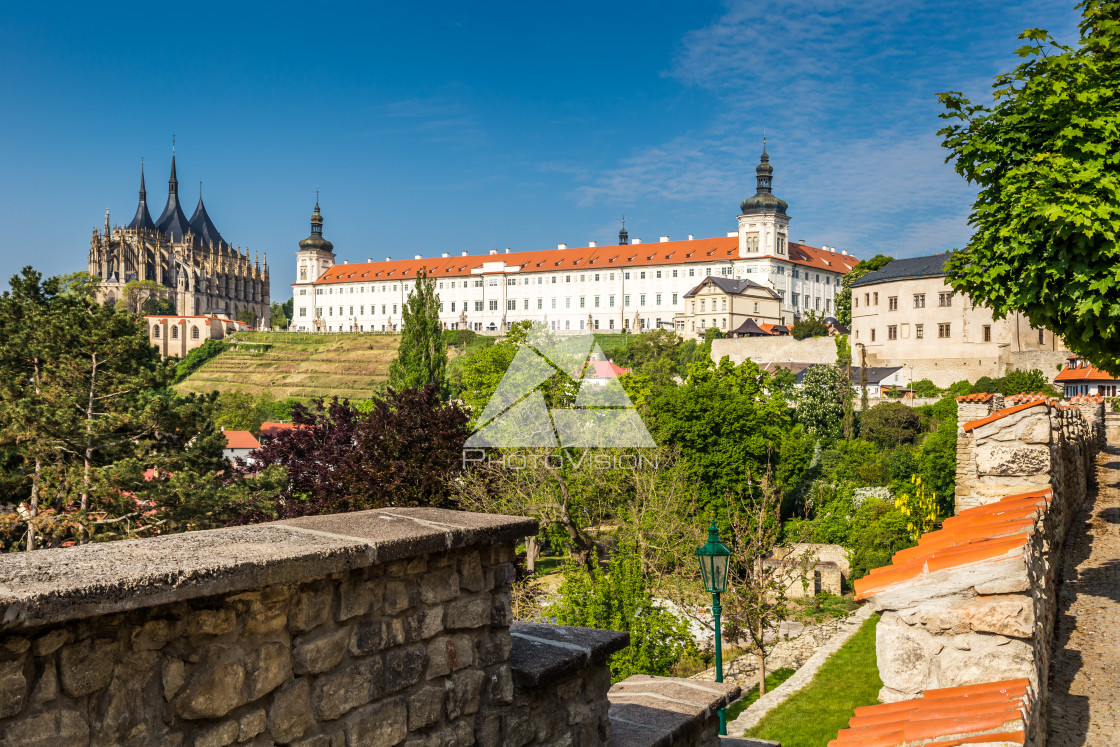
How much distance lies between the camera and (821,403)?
149 ft

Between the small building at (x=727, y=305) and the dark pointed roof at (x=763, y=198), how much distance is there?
420 inches

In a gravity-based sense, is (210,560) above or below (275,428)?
above

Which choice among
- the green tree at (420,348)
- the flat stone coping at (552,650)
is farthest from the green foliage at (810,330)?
the flat stone coping at (552,650)

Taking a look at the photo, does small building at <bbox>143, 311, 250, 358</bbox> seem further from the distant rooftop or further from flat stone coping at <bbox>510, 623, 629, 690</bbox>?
flat stone coping at <bbox>510, 623, 629, 690</bbox>

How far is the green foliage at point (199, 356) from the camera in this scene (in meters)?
108

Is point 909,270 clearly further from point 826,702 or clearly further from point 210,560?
point 210,560

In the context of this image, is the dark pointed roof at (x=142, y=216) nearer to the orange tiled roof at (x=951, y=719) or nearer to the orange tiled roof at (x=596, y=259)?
the orange tiled roof at (x=596, y=259)

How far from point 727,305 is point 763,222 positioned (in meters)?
15.4

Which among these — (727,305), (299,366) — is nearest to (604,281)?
(727,305)

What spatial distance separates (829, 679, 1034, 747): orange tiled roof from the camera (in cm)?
399

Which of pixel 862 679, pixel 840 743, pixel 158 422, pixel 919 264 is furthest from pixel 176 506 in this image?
pixel 919 264

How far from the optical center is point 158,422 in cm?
2153

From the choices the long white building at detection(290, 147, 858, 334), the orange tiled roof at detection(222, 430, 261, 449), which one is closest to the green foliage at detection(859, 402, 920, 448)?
the orange tiled roof at detection(222, 430, 261, 449)

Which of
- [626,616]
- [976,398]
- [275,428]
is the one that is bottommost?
[626,616]
